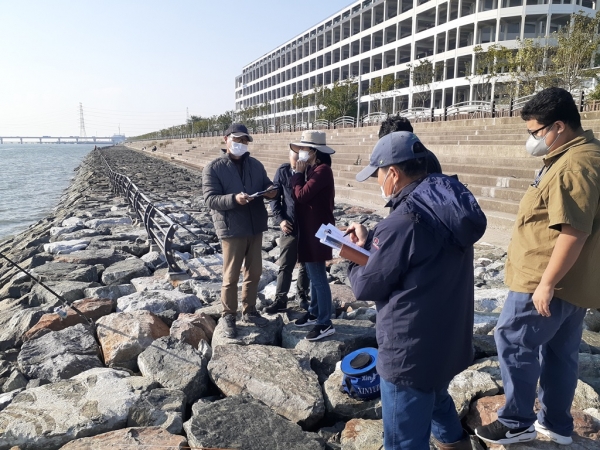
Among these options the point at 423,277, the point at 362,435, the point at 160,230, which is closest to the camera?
the point at 423,277

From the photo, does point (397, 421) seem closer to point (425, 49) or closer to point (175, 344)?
point (175, 344)

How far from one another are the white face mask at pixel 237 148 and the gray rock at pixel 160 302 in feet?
5.93

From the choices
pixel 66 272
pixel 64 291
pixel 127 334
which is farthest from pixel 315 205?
pixel 66 272

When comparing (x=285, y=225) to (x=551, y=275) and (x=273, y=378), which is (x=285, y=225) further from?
(x=551, y=275)

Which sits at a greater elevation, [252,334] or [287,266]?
[287,266]

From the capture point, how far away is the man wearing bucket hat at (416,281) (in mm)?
1744

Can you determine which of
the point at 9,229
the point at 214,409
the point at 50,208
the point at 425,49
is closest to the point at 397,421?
the point at 214,409

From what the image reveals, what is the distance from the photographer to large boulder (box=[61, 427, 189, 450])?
2.54 metres

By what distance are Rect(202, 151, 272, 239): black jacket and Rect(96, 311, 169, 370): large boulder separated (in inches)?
42.3

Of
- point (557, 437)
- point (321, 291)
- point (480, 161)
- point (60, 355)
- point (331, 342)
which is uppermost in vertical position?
point (480, 161)

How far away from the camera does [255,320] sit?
155 inches

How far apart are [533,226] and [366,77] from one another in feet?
173

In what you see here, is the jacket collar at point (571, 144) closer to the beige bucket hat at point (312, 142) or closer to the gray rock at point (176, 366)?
the beige bucket hat at point (312, 142)

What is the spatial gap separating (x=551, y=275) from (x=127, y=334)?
3.32 m
